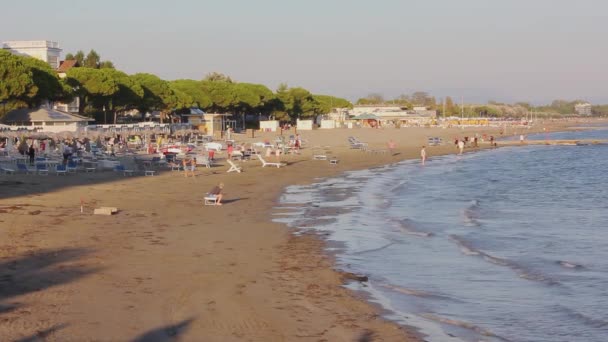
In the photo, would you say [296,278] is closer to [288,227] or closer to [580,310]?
[580,310]

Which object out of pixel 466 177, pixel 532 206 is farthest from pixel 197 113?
pixel 532 206

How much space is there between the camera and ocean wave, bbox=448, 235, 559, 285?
14.8 m

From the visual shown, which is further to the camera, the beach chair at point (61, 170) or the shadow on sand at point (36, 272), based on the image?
the beach chair at point (61, 170)

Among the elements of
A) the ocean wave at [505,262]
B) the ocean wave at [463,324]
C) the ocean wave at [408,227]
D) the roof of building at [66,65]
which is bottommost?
the ocean wave at [408,227]

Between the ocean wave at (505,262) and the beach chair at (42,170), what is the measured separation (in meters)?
17.4

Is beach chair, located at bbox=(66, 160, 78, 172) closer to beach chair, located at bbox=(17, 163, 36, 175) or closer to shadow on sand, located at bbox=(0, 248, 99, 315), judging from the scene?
beach chair, located at bbox=(17, 163, 36, 175)

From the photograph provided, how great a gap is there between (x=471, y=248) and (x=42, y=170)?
1871cm

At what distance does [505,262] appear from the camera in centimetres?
1647

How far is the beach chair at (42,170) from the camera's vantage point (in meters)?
30.8

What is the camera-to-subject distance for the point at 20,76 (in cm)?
5328

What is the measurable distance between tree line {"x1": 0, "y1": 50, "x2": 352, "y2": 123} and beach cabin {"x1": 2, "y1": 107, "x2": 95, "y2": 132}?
148 inches

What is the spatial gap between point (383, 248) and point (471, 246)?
2.16 metres

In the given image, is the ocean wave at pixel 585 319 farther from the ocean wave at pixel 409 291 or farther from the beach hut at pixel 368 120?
the beach hut at pixel 368 120

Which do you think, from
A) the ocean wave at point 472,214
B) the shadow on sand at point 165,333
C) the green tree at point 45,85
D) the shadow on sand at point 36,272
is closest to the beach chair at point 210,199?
the ocean wave at point 472,214
